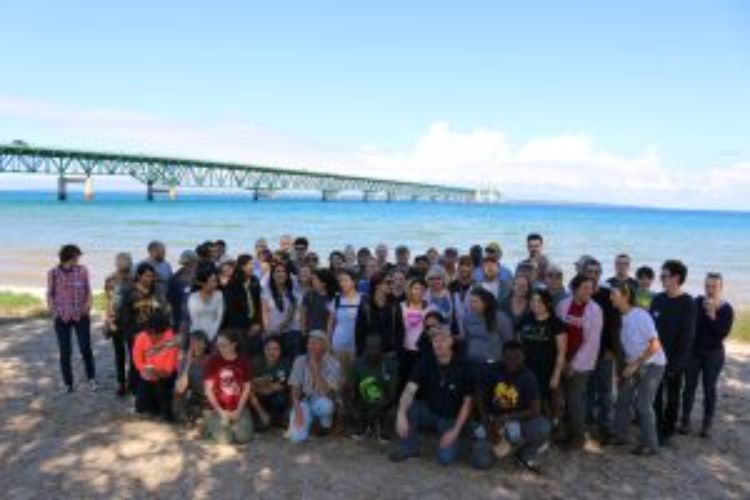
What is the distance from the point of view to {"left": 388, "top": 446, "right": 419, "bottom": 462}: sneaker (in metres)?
6.78

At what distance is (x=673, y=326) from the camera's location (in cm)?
708

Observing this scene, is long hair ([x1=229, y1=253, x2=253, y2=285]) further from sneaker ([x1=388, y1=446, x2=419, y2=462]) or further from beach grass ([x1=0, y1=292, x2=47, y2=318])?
beach grass ([x1=0, y1=292, x2=47, y2=318])

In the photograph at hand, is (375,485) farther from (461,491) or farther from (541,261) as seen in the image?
(541,261)

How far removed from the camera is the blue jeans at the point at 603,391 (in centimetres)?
731

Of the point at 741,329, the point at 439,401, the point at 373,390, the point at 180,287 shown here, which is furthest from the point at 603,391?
the point at 741,329

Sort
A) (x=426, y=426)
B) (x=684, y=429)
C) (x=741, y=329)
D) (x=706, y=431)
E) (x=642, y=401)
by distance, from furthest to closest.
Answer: (x=741, y=329)
(x=684, y=429)
(x=706, y=431)
(x=426, y=426)
(x=642, y=401)

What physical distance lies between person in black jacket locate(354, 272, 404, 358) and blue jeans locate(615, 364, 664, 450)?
2.24 meters

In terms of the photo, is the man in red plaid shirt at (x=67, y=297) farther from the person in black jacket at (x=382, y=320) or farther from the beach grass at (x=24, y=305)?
the beach grass at (x=24, y=305)

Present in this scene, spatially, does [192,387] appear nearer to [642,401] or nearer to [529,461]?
[529,461]

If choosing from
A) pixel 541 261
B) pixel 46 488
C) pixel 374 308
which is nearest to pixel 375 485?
pixel 374 308

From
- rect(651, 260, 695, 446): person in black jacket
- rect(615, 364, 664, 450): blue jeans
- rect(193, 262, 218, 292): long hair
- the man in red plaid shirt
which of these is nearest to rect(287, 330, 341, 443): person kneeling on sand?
rect(193, 262, 218, 292): long hair

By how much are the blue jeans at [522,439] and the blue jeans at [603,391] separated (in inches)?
39.0

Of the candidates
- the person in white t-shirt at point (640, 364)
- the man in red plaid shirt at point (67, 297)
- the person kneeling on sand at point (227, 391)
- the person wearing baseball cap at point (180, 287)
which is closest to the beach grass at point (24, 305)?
the man in red plaid shirt at point (67, 297)

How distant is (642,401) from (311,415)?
322 cm
